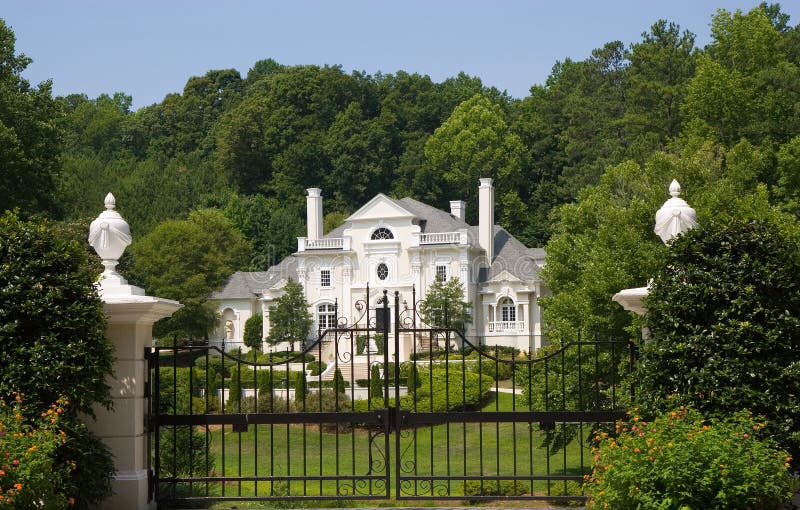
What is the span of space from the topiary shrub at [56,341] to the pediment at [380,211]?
4308 cm

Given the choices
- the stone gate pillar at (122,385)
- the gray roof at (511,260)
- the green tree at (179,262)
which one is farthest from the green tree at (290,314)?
the stone gate pillar at (122,385)

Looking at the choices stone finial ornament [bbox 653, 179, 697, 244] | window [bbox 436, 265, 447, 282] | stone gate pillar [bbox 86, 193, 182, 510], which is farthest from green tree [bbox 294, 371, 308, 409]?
window [bbox 436, 265, 447, 282]

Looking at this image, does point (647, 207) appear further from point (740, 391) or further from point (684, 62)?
point (684, 62)

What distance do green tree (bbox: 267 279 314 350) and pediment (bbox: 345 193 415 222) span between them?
16.5ft

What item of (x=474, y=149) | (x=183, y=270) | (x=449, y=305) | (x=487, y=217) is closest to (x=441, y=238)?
(x=487, y=217)

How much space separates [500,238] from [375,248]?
7.49 m

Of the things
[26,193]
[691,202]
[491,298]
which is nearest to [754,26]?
[491,298]

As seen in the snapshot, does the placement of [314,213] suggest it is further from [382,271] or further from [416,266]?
[416,266]

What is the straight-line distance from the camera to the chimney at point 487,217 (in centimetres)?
5281

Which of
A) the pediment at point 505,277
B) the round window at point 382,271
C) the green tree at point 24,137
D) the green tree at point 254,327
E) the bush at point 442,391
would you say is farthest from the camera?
the green tree at point 254,327

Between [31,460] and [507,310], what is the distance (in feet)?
147

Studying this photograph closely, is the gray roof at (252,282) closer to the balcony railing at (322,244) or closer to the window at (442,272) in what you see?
the balcony railing at (322,244)

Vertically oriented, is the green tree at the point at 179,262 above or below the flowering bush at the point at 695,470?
above

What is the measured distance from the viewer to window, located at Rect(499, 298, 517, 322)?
51.5 m
